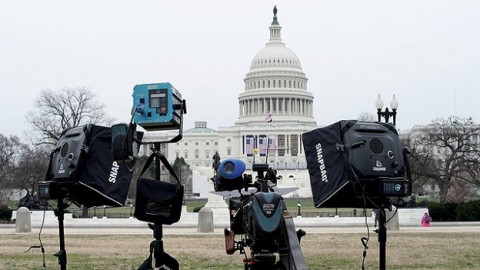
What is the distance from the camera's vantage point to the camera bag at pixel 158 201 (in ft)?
24.5

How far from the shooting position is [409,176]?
743cm

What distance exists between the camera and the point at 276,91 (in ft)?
506

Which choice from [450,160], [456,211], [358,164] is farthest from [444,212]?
[358,164]

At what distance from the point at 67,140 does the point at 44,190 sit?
0.69m

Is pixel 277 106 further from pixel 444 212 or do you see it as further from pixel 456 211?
pixel 456 211

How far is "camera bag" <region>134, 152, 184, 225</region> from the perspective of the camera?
7.48 metres

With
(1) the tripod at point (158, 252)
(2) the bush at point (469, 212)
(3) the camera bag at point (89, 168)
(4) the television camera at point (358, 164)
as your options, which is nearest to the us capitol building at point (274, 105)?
(2) the bush at point (469, 212)

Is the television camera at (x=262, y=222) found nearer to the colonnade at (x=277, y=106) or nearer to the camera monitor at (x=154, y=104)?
the camera monitor at (x=154, y=104)

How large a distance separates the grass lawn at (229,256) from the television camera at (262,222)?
14.7ft

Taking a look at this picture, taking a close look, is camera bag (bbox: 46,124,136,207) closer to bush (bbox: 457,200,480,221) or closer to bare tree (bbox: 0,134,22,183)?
bush (bbox: 457,200,480,221)

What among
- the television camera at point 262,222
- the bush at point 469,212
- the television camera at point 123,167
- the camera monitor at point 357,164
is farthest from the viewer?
the bush at point 469,212

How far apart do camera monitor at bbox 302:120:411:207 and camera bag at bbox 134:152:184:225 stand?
1229 millimetres

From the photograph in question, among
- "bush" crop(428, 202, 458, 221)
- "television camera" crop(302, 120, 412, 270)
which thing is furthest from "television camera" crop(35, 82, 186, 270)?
"bush" crop(428, 202, 458, 221)

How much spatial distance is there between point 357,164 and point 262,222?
1.03m
